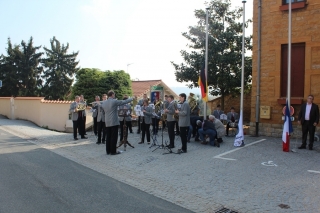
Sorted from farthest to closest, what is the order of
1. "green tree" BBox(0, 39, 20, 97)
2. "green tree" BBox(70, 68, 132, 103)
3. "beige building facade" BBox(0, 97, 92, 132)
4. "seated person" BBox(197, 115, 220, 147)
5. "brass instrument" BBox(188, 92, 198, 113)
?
"green tree" BBox(0, 39, 20, 97) < "green tree" BBox(70, 68, 132, 103) < "beige building facade" BBox(0, 97, 92, 132) < "brass instrument" BBox(188, 92, 198, 113) < "seated person" BBox(197, 115, 220, 147)

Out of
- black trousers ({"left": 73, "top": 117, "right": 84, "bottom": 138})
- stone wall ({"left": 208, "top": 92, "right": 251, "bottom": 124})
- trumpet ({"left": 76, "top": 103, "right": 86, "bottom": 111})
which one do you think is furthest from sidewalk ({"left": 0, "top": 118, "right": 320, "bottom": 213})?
stone wall ({"left": 208, "top": 92, "right": 251, "bottom": 124})

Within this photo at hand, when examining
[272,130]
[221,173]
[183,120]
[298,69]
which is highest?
[298,69]

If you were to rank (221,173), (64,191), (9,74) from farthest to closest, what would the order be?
1. (9,74)
2. (221,173)
3. (64,191)

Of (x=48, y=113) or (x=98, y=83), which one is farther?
(x=98, y=83)

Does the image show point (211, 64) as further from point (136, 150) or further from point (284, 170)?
point (284, 170)

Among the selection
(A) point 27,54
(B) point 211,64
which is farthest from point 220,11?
(A) point 27,54

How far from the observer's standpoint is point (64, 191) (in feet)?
20.4

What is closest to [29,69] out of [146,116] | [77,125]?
[77,125]

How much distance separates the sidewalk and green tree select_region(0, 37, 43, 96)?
28059 mm

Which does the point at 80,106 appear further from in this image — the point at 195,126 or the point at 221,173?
the point at 221,173

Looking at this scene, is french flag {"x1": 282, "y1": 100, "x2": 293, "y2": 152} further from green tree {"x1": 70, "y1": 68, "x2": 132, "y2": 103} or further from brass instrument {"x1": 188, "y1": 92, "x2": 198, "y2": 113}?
green tree {"x1": 70, "y1": 68, "x2": 132, "y2": 103}

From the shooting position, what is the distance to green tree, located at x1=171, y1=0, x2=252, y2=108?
57.6 feet

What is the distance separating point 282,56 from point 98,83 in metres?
14.8

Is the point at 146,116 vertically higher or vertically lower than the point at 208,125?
higher
